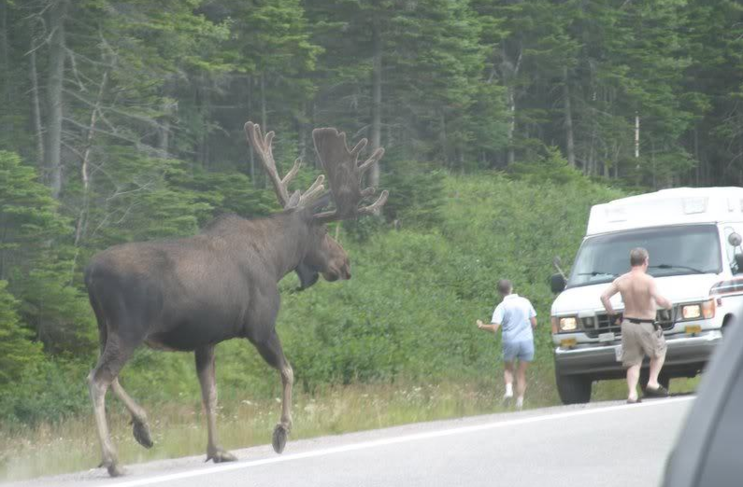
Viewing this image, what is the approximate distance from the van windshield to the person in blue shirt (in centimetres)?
77

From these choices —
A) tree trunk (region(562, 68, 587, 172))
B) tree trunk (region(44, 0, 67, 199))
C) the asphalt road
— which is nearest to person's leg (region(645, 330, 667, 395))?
the asphalt road

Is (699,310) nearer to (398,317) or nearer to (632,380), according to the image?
(632,380)

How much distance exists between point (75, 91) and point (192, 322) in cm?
1724

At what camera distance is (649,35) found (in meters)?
64.1

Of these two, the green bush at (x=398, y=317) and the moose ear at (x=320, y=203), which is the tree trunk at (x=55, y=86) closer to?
the green bush at (x=398, y=317)

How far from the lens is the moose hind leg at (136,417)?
32.6ft

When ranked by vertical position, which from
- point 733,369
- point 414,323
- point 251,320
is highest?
point 733,369

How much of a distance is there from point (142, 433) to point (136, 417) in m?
0.16

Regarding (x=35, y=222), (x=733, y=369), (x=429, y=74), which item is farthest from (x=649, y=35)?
(x=733, y=369)

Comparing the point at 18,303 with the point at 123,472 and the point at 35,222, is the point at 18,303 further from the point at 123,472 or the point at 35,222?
the point at 123,472

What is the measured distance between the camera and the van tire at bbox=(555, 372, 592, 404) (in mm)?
16547

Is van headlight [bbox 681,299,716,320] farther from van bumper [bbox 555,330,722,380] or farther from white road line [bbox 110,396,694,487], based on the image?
white road line [bbox 110,396,694,487]

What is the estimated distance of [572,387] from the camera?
653 inches

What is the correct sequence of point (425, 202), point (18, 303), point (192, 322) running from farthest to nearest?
point (425, 202) < point (18, 303) < point (192, 322)
